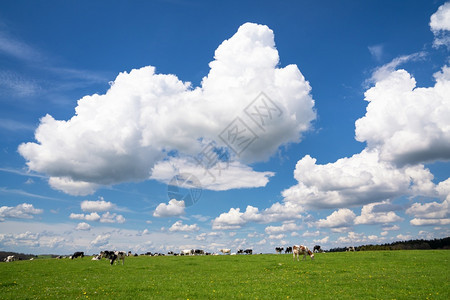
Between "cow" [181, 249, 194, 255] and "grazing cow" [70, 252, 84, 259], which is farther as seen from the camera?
"cow" [181, 249, 194, 255]

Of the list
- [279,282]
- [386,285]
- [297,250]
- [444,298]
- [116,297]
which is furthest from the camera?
[297,250]

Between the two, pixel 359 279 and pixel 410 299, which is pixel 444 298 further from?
pixel 359 279

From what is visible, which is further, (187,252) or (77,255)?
(187,252)

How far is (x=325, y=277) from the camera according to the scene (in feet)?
83.7

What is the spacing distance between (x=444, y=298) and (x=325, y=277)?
9.69 m

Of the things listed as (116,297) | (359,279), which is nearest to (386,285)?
(359,279)

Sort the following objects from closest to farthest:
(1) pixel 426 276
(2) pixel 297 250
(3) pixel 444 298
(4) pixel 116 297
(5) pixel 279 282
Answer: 1. (3) pixel 444 298
2. (4) pixel 116 297
3. (5) pixel 279 282
4. (1) pixel 426 276
5. (2) pixel 297 250

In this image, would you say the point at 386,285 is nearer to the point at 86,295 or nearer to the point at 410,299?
the point at 410,299

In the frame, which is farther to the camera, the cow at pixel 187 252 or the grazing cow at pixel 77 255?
the cow at pixel 187 252

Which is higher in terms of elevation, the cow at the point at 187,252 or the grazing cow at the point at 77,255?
the grazing cow at the point at 77,255

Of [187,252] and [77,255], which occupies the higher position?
[77,255]

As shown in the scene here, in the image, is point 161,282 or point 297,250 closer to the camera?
point 161,282

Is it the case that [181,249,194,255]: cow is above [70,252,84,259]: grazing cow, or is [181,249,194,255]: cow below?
below

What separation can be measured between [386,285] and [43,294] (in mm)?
24590
